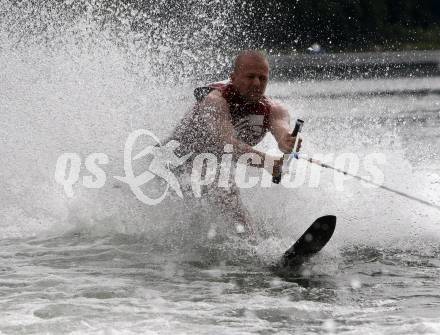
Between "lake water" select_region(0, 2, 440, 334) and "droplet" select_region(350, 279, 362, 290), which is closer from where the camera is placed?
"lake water" select_region(0, 2, 440, 334)

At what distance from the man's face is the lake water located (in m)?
1.18

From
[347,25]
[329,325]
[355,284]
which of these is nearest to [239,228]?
[355,284]

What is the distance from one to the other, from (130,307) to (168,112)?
4809 mm

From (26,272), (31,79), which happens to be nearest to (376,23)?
(31,79)

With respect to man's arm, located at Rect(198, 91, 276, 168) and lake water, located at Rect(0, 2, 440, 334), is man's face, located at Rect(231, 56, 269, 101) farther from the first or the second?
lake water, located at Rect(0, 2, 440, 334)

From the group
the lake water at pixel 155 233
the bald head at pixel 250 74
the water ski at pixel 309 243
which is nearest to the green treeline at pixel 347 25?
the lake water at pixel 155 233

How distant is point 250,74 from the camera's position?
24.2 ft

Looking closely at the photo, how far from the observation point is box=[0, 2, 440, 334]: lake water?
17.5 ft

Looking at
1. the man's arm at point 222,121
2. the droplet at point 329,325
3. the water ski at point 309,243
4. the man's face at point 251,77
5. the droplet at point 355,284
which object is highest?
the man's face at point 251,77

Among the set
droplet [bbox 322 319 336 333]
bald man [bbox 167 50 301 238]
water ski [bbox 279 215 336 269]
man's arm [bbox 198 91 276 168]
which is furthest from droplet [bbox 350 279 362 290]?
man's arm [bbox 198 91 276 168]

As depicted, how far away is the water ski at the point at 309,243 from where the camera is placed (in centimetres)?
649

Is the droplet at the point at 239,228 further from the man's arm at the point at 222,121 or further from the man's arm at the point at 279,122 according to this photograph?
the man's arm at the point at 279,122

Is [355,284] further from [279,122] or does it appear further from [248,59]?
[248,59]

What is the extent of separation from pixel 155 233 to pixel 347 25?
69.7 m
